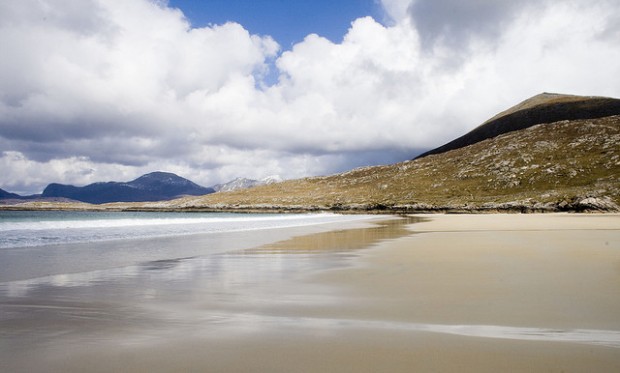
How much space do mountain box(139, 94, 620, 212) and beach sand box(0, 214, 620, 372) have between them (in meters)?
82.0

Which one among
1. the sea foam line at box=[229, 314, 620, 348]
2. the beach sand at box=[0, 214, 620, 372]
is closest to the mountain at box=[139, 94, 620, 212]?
the beach sand at box=[0, 214, 620, 372]

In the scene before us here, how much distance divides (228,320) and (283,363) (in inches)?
96.9

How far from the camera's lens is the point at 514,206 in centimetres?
9469

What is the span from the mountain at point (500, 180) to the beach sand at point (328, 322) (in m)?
82.0

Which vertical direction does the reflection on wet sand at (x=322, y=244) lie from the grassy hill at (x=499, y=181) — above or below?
below

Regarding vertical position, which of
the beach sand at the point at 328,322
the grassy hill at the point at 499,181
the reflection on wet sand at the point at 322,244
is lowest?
the reflection on wet sand at the point at 322,244

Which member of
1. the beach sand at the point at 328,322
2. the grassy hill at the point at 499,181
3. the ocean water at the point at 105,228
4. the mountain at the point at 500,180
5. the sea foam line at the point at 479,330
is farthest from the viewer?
the mountain at the point at 500,180

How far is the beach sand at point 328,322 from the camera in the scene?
210 inches

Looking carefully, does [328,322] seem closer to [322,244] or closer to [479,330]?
[479,330]

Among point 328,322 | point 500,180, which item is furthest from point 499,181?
point 328,322

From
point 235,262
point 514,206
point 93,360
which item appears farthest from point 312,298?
point 514,206

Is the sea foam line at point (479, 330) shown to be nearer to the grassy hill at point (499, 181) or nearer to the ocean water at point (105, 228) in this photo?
the ocean water at point (105, 228)

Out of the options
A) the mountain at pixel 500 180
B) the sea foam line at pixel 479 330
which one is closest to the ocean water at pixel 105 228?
the sea foam line at pixel 479 330

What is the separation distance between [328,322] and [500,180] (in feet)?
474
